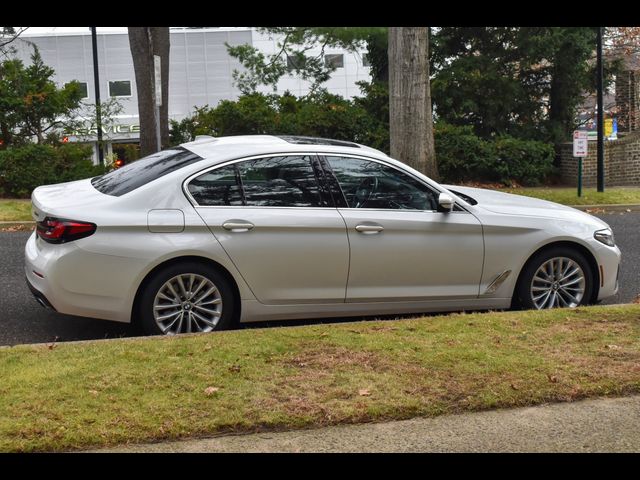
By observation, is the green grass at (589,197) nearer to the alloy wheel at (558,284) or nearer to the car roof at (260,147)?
the alloy wheel at (558,284)

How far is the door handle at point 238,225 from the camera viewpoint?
6.43 metres

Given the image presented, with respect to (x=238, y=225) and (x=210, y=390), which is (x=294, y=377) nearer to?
(x=210, y=390)

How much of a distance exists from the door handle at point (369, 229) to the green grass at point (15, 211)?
8956mm

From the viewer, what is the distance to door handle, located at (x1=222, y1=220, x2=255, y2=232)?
253 inches

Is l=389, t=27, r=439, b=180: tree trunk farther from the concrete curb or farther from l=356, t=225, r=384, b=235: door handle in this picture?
l=356, t=225, r=384, b=235: door handle

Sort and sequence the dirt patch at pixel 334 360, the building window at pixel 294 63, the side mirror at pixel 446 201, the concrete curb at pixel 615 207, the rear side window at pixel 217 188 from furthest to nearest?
the building window at pixel 294 63 < the concrete curb at pixel 615 207 < the side mirror at pixel 446 201 < the rear side window at pixel 217 188 < the dirt patch at pixel 334 360

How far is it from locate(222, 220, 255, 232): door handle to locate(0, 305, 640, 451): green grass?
0.81m

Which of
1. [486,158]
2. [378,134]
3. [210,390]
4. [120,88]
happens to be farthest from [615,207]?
[120,88]

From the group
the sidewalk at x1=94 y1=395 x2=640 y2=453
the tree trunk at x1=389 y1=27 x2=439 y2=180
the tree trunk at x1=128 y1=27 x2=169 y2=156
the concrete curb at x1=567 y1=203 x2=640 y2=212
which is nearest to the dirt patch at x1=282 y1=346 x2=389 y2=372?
the sidewalk at x1=94 y1=395 x2=640 y2=453

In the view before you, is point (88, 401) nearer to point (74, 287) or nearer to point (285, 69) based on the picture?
point (74, 287)

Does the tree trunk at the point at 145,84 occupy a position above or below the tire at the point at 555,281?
above

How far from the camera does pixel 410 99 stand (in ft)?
46.9

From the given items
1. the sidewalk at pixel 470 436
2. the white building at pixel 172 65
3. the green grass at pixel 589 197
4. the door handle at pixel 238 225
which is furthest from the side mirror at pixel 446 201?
the white building at pixel 172 65

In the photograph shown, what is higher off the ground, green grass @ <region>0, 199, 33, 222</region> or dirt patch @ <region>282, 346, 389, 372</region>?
green grass @ <region>0, 199, 33, 222</region>
